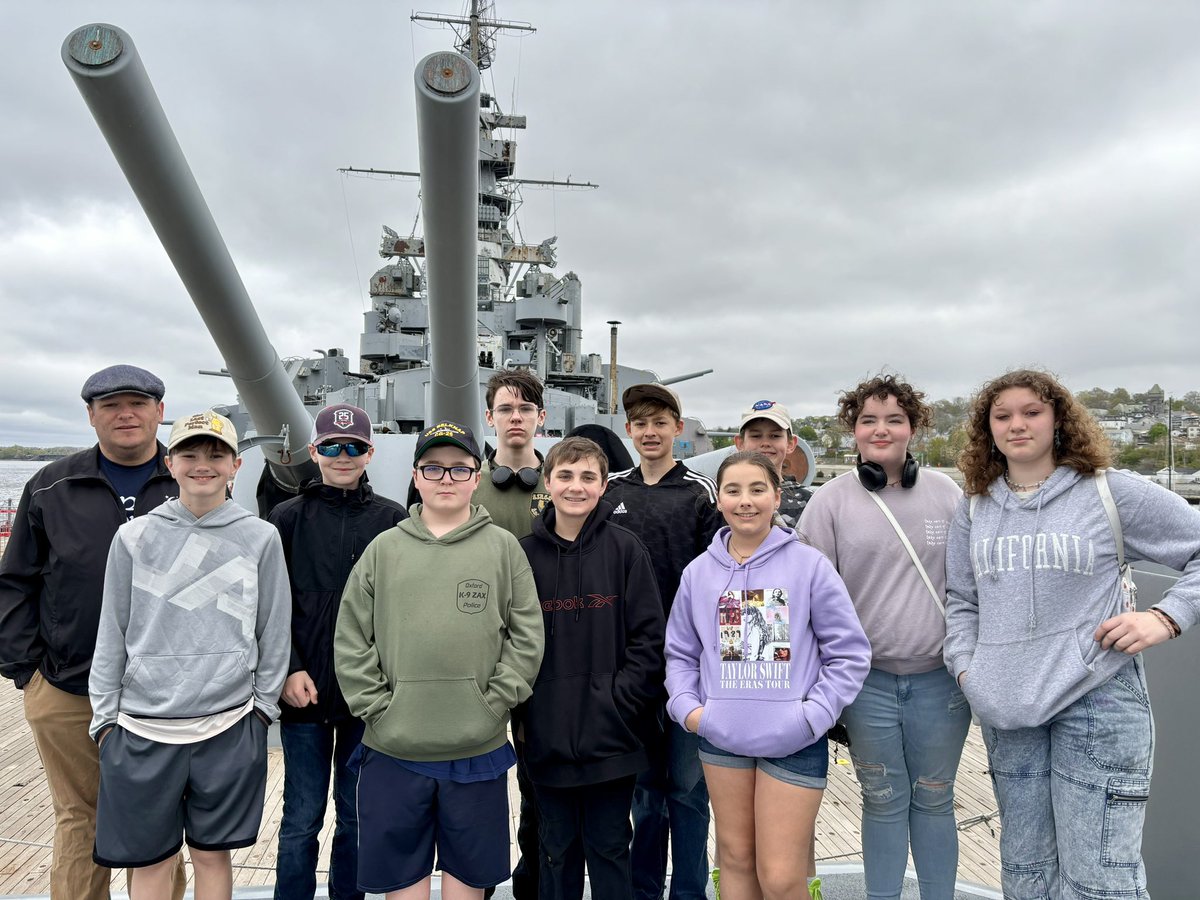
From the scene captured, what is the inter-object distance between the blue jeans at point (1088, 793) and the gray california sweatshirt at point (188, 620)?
1.94 m

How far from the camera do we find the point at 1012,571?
1.90m

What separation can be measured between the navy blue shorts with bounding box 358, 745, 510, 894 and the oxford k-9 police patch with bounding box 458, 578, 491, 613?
0.44 m

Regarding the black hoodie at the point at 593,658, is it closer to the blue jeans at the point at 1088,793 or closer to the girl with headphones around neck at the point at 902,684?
the girl with headphones around neck at the point at 902,684

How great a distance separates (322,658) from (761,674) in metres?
1.24

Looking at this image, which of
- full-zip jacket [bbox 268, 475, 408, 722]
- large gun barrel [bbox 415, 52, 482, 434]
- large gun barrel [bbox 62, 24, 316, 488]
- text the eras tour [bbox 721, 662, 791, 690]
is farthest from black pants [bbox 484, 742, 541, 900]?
large gun barrel [bbox 62, 24, 316, 488]

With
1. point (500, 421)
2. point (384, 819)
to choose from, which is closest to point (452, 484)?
point (500, 421)

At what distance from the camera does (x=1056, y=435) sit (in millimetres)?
1970

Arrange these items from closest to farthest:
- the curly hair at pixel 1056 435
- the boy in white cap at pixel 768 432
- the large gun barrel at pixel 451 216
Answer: the curly hair at pixel 1056 435 → the large gun barrel at pixel 451 216 → the boy in white cap at pixel 768 432

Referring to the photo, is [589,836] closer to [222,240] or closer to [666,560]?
[666,560]

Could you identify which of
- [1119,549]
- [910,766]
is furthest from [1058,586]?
[910,766]

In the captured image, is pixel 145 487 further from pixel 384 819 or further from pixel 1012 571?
pixel 1012 571

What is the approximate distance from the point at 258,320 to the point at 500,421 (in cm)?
151

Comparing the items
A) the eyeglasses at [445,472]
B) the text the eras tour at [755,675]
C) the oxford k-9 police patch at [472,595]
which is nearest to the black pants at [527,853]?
the oxford k-9 police patch at [472,595]

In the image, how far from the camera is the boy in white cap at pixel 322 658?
2.27 metres
